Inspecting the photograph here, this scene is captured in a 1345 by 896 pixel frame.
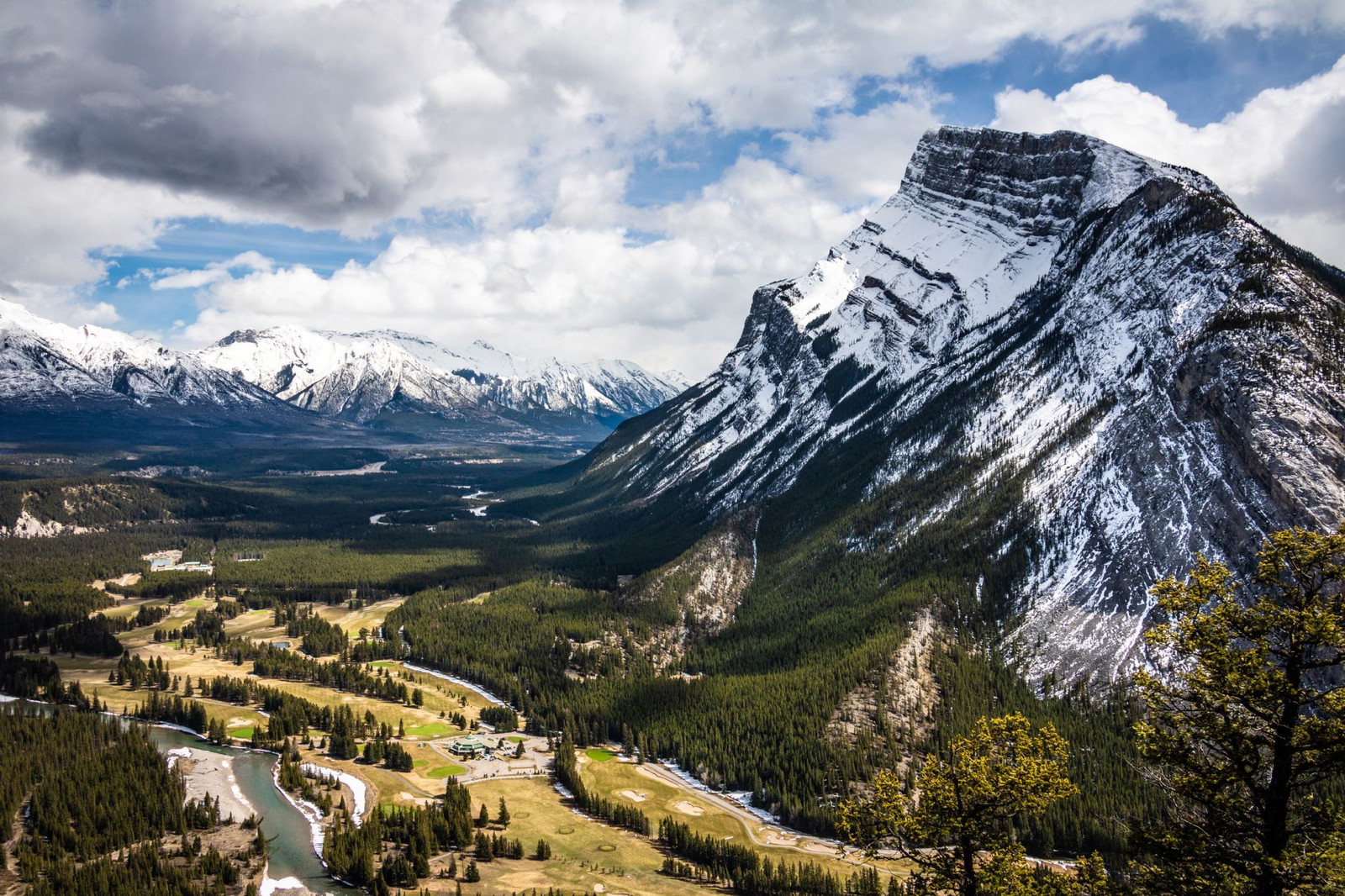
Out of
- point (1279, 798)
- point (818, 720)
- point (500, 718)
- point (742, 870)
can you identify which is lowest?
point (742, 870)

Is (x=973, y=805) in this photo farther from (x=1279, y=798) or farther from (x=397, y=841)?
(x=397, y=841)

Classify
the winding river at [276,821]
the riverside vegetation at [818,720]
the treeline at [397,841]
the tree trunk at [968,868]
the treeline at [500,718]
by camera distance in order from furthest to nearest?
the treeline at [500,718]
the winding river at [276,821]
the treeline at [397,841]
the riverside vegetation at [818,720]
the tree trunk at [968,868]

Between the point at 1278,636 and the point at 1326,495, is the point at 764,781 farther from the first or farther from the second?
the point at 1278,636

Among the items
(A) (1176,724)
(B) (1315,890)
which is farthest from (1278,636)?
(B) (1315,890)

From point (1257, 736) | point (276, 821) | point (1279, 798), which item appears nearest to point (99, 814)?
point (276, 821)

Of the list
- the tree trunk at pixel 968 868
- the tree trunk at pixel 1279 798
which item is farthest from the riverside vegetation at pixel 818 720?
the tree trunk at pixel 1279 798

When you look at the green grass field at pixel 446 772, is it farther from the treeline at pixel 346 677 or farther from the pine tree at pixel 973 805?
the pine tree at pixel 973 805
